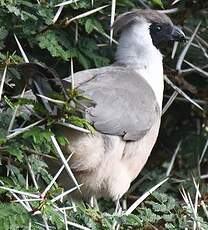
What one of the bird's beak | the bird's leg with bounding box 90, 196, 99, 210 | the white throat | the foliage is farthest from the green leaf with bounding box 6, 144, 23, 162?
the bird's beak

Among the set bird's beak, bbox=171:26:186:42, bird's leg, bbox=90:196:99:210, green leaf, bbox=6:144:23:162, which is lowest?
bird's leg, bbox=90:196:99:210

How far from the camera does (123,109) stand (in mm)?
3490

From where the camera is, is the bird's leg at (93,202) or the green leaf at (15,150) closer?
the green leaf at (15,150)

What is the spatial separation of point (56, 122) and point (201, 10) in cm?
170

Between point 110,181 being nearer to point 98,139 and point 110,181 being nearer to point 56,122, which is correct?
point 98,139

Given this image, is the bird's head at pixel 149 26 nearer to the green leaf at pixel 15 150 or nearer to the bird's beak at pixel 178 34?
the bird's beak at pixel 178 34

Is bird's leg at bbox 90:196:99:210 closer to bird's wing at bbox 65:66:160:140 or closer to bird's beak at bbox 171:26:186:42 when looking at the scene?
bird's wing at bbox 65:66:160:140

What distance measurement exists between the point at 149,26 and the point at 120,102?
0.73 m

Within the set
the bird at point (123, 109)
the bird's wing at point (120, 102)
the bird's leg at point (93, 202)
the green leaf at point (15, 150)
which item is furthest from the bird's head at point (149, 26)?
the green leaf at point (15, 150)

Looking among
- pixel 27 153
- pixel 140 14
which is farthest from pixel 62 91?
pixel 140 14

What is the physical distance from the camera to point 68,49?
12.0 feet

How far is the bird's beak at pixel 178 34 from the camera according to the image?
12.9 feet

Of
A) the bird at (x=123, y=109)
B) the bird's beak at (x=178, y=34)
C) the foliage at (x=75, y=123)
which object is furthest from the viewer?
the bird's beak at (x=178, y=34)

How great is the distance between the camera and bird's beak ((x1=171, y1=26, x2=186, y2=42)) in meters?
3.92
